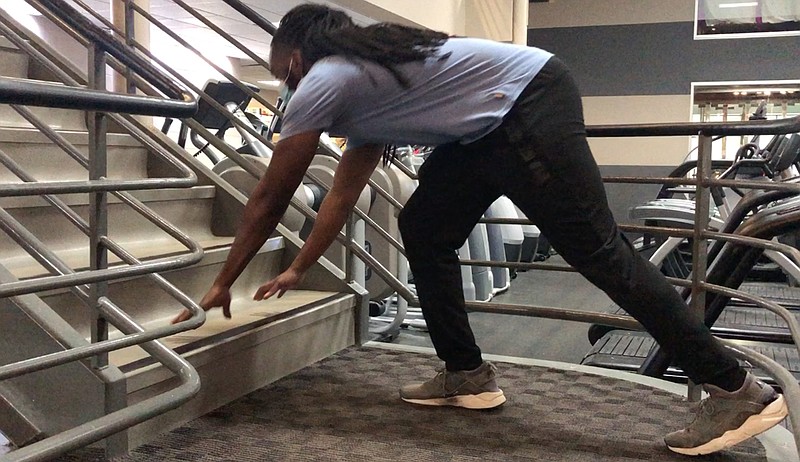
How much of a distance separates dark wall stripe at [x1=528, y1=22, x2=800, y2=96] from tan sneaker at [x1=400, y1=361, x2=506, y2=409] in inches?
281

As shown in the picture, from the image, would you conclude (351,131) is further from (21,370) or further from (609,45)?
(609,45)

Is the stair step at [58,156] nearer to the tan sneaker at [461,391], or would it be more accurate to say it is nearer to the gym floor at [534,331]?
the tan sneaker at [461,391]

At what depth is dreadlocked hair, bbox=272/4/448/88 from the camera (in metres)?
1.71

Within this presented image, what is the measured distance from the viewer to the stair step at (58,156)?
2.33m

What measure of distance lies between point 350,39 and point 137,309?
1.06 m

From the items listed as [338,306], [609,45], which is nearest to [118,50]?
[338,306]

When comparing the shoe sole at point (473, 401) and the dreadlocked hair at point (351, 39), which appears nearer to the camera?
the dreadlocked hair at point (351, 39)

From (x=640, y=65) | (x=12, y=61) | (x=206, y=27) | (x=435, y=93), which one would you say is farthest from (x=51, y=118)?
(x=640, y=65)

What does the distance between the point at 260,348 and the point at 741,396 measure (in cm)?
133

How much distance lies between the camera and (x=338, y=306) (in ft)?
8.55

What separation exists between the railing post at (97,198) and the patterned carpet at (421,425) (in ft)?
1.02

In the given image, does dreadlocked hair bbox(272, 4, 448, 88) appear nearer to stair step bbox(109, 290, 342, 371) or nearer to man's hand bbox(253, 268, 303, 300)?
man's hand bbox(253, 268, 303, 300)

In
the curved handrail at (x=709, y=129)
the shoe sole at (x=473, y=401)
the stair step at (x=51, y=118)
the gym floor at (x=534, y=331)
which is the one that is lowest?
the gym floor at (x=534, y=331)

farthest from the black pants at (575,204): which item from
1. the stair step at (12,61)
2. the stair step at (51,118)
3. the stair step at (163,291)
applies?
the stair step at (12,61)
